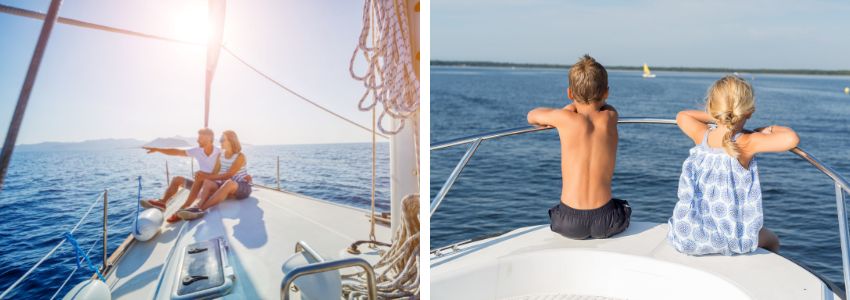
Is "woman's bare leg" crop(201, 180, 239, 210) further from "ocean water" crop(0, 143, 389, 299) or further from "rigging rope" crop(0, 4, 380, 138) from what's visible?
"rigging rope" crop(0, 4, 380, 138)

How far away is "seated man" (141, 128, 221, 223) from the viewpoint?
1.26m

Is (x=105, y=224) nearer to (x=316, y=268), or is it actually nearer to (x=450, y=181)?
(x=316, y=268)

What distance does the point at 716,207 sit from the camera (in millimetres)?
1656

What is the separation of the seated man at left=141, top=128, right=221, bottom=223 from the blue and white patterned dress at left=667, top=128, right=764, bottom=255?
1.23 metres

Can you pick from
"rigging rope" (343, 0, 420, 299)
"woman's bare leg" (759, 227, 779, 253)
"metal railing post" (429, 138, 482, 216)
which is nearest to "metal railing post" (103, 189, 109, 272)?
"rigging rope" (343, 0, 420, 299)

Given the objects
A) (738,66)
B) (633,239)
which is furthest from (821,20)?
(633,239)

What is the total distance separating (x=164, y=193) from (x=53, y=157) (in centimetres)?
22

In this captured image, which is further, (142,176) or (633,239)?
(633,239)

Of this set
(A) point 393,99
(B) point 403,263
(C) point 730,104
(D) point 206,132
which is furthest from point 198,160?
(C) point 730,104

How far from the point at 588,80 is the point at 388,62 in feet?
1.94

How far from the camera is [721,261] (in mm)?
1560

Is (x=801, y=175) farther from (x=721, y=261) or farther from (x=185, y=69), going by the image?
(x=185, y=69)

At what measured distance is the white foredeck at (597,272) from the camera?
1.48m

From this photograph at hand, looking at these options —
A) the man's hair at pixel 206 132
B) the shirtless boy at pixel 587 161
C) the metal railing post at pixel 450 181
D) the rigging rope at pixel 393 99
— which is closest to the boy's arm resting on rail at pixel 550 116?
the shirtless boy at pixel 587 161
